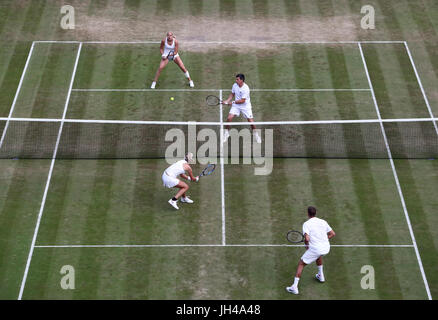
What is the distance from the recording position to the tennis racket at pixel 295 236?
23.7 meters

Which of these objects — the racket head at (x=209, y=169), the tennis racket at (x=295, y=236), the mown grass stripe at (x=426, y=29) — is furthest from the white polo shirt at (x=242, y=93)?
the mown grass stripe at (x=426, y=29)

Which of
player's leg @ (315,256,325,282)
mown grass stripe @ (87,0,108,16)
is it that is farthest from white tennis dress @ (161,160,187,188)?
mown grass stripe @ (87,0,108,16)

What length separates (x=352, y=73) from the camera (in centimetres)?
3166

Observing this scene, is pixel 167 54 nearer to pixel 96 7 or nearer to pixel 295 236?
pixel 96 7

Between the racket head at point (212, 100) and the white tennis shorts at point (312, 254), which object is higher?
the racket head at point (212, 100)

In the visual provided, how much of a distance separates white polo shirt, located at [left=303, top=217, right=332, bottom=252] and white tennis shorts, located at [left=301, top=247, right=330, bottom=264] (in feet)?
0.17

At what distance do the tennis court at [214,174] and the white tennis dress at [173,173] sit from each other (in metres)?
0.98

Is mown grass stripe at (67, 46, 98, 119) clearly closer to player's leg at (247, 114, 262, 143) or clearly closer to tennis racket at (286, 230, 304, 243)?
player's leg at (247, 114, 262, 143)

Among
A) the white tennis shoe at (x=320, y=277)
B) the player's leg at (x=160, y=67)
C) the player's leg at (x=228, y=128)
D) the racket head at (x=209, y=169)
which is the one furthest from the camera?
the player's leg at (x=160, y=67)

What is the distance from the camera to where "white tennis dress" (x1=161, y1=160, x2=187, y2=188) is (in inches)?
962

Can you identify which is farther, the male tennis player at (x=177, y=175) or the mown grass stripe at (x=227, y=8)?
the mown grass stripe at (x=227, y=8)

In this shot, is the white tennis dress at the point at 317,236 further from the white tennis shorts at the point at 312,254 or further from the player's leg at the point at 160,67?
the player's leg at the point at 160,67

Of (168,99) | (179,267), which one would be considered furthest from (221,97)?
(179,267)
